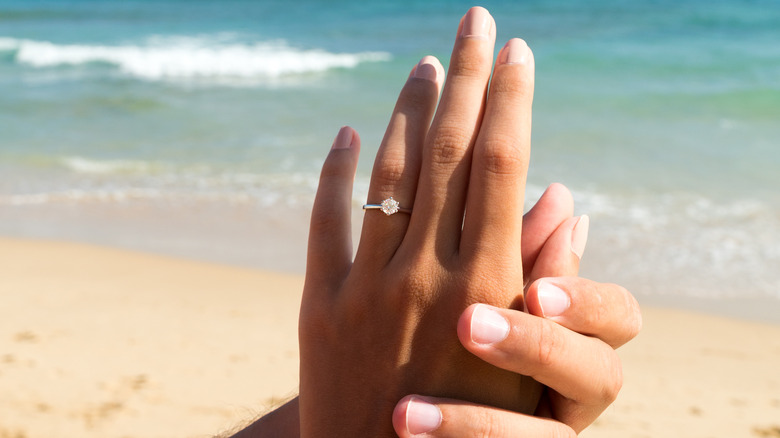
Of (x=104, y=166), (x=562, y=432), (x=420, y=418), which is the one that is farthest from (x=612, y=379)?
(x=104, y=166)

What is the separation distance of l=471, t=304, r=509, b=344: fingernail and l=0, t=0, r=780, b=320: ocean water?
393 centimetres

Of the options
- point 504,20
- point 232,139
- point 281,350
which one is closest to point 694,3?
point 504,20

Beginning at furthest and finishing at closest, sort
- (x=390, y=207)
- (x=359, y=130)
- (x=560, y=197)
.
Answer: (x=359, y=130) → (x=560, y=197) → (x=390, y=207)

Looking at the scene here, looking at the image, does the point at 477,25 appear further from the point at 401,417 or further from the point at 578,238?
the point at 401,417

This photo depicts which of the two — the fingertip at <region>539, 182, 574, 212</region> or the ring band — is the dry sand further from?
the ring band

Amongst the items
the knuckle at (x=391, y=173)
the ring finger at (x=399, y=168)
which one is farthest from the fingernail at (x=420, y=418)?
the knuckle at (x=391, y=173)

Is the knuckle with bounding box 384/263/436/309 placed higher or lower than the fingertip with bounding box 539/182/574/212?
lower

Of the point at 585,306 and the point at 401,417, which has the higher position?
the point at 585,306

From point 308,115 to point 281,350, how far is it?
640 cm

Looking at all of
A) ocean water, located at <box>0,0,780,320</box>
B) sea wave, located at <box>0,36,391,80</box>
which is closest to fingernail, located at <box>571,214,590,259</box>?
ocean water, located at <box>0,0,780,320</box>

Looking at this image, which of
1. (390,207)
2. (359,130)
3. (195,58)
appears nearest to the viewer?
(390,207)

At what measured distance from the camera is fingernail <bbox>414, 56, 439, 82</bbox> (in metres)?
1.21

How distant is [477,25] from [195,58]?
15.6 metres

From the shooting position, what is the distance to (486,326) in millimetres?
1059
